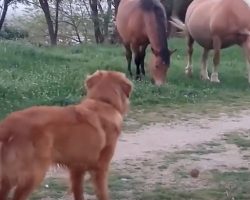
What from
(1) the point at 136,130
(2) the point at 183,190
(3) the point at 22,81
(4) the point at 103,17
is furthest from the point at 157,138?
(4) the point at 103,17

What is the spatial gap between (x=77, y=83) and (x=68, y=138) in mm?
6909

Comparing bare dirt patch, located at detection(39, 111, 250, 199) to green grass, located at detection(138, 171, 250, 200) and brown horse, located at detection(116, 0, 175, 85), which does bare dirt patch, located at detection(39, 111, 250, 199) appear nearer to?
green grass, located at detection(138, 171, 250, 200)

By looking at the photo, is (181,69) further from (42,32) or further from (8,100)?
(42,32)

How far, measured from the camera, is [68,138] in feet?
20.3

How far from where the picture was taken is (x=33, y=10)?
37625 mm

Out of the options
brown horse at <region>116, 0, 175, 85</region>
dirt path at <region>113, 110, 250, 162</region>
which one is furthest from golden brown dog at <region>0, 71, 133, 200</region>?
brown horse at <region>116, 0, 175, 85</region>

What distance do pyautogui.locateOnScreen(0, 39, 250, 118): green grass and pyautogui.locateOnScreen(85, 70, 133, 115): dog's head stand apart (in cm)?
413

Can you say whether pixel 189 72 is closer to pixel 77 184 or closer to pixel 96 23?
→ pixel 77 184

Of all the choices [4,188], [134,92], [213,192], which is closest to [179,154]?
[213,192]

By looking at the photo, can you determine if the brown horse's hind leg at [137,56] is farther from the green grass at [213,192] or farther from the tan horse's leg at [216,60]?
the green grass at [213,192]

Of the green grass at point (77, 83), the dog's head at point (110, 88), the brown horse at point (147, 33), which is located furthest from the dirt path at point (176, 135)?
the brown horse at point (147, 33)

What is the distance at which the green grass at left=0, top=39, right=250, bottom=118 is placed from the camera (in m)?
11.9

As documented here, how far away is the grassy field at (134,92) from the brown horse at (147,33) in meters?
0.36

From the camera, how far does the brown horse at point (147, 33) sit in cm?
1441
